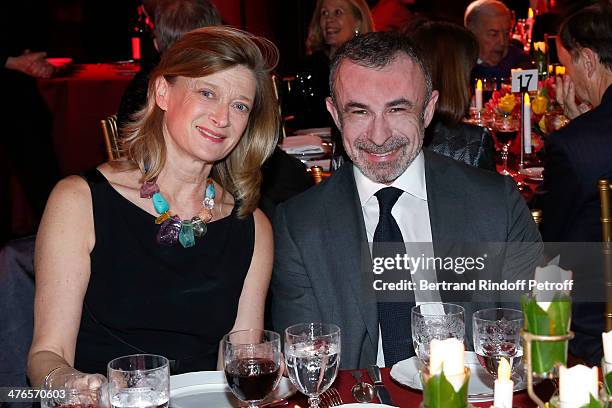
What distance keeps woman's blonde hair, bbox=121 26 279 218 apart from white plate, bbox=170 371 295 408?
797 millimetres

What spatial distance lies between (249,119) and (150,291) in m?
0.60

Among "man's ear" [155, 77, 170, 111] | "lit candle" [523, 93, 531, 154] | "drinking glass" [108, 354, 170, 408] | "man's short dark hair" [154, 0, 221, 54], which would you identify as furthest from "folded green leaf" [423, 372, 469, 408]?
"man's short dark hair" [154, 0, 221, 54]

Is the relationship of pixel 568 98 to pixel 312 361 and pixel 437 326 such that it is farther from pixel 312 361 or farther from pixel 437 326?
pixel 312 361

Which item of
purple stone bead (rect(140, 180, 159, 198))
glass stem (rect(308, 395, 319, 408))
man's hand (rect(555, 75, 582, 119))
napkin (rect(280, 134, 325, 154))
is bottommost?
napkin (rect(280, 134, 325, 154))

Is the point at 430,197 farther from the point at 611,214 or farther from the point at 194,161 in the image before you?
the point at 194,161

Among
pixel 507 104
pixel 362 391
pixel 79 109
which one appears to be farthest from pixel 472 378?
pixel 79 109

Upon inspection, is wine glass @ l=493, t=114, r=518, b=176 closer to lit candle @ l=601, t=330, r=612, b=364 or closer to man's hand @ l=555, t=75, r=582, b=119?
man's hand @ l=555, t=75, r=582, b=119

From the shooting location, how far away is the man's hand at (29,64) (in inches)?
266

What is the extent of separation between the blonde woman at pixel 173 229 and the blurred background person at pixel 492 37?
5.54m

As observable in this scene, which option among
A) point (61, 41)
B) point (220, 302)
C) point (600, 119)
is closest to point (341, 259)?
point (220, 302)

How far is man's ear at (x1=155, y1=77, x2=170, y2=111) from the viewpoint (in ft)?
8.34

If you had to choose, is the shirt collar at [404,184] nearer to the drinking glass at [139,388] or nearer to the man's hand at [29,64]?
the drinking glass at [139,388]

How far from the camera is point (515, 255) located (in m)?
2.53

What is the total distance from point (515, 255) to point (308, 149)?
2.35 metres
